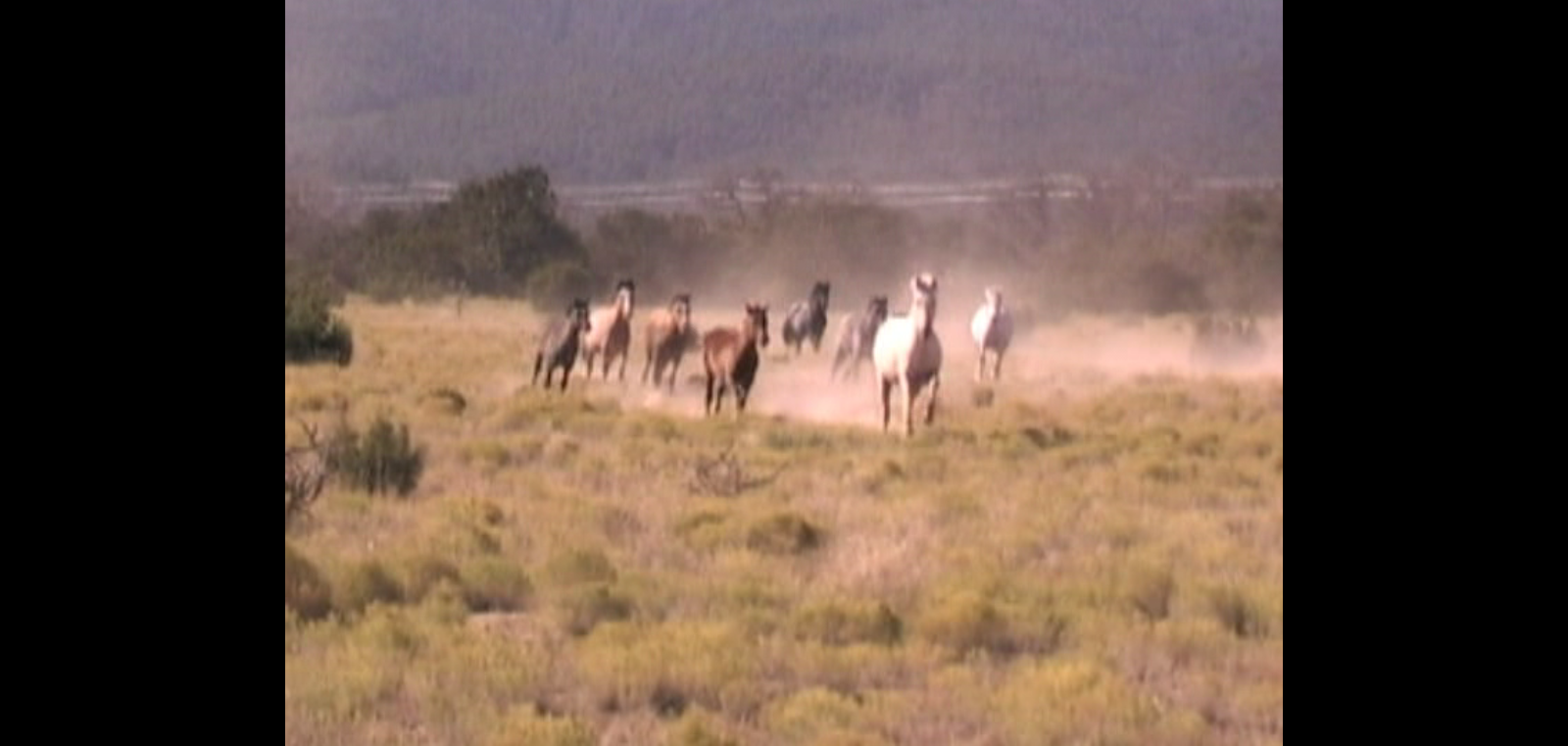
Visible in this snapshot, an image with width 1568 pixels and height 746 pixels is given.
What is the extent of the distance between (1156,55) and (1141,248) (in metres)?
1.38

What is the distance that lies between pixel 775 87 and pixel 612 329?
1.81m

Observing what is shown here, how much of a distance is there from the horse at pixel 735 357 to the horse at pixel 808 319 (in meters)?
0.16

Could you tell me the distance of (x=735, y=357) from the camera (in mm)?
12023

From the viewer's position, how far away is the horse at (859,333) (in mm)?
11438

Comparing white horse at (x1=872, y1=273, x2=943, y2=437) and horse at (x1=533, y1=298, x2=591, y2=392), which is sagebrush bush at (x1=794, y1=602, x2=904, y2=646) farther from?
horse at (x1=533, y1=298, x2=591, y2=392)

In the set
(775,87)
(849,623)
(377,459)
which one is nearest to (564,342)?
(377,459)

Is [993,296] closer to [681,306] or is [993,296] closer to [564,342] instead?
[681,306]

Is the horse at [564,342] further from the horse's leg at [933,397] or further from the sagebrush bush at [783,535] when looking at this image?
the sagebrush bush at [783,535]

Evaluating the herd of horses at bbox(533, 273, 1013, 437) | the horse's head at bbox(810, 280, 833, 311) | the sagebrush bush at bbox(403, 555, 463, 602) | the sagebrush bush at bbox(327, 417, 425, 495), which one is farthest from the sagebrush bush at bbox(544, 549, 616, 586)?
the horse's head at bbox(810, 280, 833, 311)

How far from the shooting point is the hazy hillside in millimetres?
10906

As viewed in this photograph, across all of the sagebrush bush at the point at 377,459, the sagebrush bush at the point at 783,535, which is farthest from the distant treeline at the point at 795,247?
the sagebrush bush at the point at 783,535
